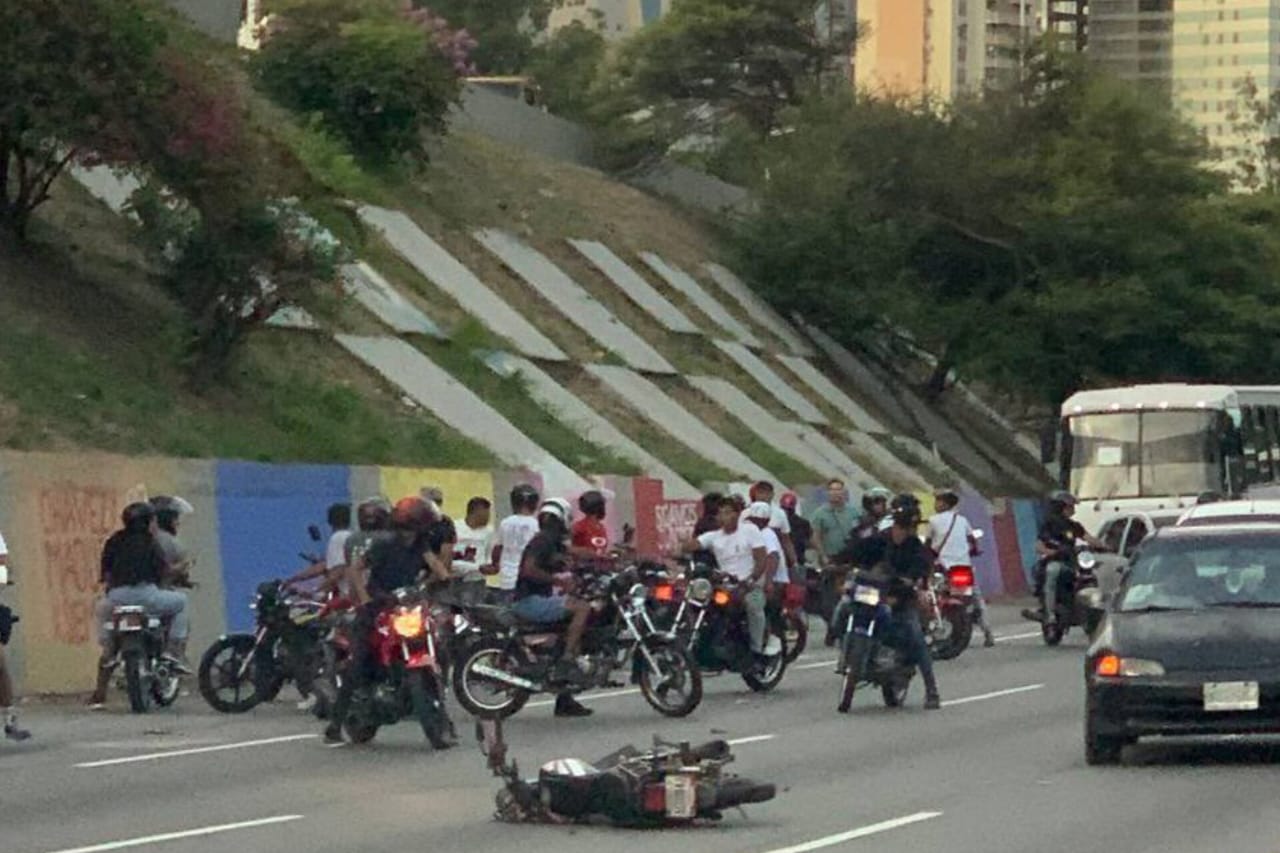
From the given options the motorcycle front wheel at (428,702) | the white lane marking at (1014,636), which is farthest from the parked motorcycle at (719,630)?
the white lane marking at (1014,636)

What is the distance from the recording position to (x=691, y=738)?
67.6ft

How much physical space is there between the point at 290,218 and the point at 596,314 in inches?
667

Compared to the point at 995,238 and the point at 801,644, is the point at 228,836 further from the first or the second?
the point at 995,238

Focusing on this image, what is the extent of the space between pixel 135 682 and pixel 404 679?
408 centimetres

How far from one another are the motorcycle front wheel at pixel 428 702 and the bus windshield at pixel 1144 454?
73.9ft

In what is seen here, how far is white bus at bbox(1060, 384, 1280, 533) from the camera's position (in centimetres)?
4066

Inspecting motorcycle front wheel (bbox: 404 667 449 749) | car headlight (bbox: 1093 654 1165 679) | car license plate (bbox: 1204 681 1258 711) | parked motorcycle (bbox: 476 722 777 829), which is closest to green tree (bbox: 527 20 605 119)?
motorcycle front wheel (bbox: 404 667 449 749)

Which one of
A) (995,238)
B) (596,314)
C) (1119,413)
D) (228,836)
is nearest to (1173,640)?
(228,836)

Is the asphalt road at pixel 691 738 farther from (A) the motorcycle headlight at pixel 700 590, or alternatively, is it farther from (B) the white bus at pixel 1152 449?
(B) the white bus at pixel 1152 449

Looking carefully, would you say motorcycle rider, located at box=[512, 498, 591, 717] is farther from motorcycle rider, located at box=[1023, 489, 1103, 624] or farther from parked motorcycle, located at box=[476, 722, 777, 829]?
motorcycle rider, located at box=[1023, 489, 1103, 624]

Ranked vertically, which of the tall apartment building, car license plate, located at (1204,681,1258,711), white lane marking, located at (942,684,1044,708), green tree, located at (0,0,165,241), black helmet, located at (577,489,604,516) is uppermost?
the tall apartment building

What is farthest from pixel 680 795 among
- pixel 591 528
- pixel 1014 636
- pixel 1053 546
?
pixel 1014 636

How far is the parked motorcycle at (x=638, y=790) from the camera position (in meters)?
14.8

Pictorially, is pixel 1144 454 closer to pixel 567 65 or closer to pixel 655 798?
pixel 655 798
